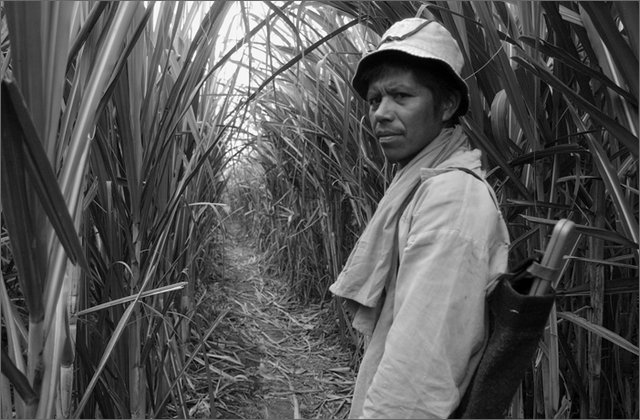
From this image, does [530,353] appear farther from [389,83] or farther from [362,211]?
[362,211]

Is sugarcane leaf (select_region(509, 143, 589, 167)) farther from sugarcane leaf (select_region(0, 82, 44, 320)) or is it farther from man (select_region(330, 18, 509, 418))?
sugarcane leaf (select_region(0, 82, 44, 320))

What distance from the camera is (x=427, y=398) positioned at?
0.54m

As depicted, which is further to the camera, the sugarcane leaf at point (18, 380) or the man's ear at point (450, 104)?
the man's ear at point (450, 104)

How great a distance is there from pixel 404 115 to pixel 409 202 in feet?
0.41

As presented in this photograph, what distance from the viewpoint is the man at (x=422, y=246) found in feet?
1.79

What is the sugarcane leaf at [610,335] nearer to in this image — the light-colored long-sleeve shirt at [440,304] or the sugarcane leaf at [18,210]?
the light-colored long-sleeve shirt at [440,304]

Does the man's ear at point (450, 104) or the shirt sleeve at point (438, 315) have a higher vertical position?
the man's ear at point (450, 104)

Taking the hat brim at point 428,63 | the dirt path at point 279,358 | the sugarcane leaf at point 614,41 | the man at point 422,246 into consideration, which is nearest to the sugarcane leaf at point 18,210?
the man at point 422,246

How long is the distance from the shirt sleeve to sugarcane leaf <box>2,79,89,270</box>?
1.15 ft

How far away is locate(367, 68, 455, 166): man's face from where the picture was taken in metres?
0.68

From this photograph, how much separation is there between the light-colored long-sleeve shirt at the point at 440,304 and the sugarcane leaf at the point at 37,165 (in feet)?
1.16

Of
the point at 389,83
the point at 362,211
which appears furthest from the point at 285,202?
the point at 389,83

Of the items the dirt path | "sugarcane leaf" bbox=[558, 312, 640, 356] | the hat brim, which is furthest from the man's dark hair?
the dirt path

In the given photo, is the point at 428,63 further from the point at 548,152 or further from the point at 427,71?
the point at 548,152
